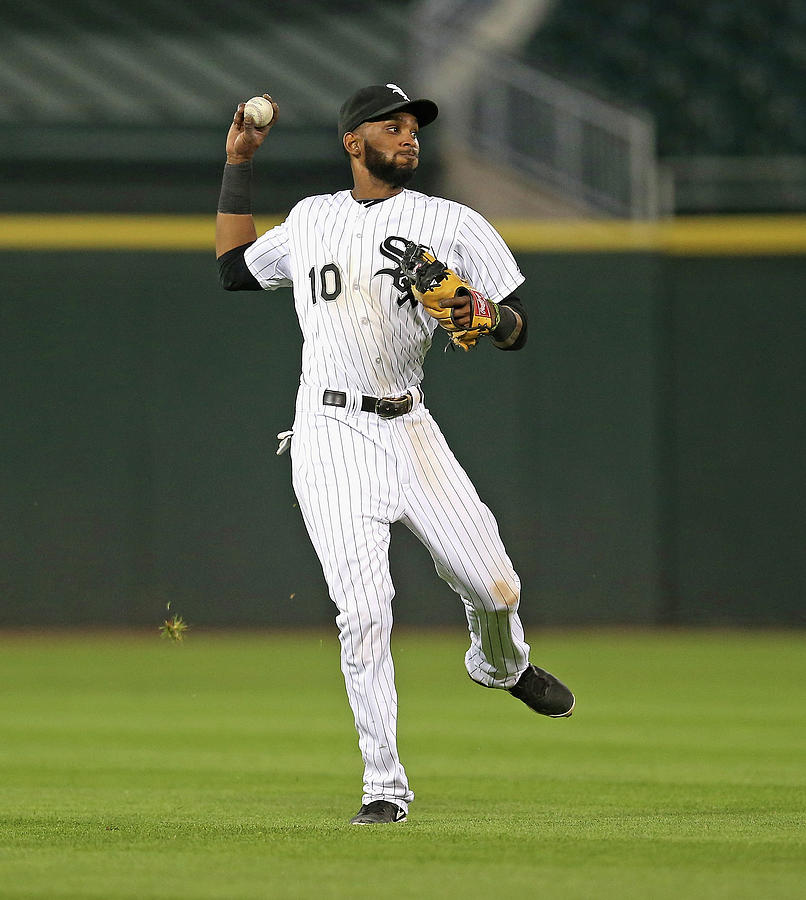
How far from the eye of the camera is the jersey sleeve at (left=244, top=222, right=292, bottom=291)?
511 cm

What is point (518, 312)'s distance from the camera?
4922 mm

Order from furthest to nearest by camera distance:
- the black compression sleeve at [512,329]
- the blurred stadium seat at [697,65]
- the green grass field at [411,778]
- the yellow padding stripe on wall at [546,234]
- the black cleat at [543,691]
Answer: the blurred stadium seat at [697,65] → the yellow padding stripe on wall at [546,234] → the black cleat at [543,691] → the black compression sleeve at [512,329] → the green grass field at [411,778]

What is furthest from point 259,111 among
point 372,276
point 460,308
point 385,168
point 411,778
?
point 411,778

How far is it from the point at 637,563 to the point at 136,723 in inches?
230

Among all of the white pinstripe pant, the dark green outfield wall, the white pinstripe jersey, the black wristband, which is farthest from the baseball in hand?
the dark green outfield wall

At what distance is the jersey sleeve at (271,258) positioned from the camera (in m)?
5.11

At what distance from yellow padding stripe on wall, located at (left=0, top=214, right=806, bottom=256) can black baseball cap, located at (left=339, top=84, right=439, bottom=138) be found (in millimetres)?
7259

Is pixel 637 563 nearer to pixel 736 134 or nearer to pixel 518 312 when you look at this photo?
pixel 736 134

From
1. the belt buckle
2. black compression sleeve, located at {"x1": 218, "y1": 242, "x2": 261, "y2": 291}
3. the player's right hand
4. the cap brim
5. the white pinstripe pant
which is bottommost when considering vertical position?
the white pinstripe pant

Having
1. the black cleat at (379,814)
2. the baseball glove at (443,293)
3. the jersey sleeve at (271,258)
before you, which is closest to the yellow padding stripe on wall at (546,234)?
the jersey sleeve at (271,258)

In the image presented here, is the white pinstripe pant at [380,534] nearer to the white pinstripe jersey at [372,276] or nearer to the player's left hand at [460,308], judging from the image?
the white pinstripe jersey at [372,276]

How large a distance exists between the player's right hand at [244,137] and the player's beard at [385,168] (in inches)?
12.3

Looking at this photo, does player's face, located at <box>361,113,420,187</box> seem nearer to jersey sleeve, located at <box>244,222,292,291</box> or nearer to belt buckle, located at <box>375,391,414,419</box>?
jersey sleeve, located at <box>244,222,292,291</box>

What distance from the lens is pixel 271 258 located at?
16.8ft
